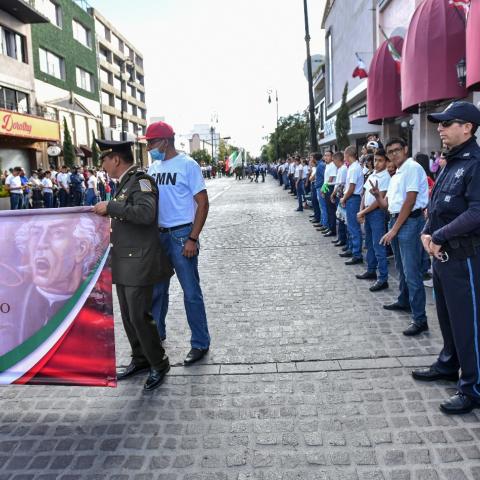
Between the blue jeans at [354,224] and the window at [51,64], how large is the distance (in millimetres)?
34543

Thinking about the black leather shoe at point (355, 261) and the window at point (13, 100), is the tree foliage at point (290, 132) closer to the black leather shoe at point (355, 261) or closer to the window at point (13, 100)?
the window at point (13, 100)

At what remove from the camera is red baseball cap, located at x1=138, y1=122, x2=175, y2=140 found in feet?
13.1

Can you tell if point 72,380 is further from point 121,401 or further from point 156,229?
point 156,229

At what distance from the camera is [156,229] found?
3.79 m

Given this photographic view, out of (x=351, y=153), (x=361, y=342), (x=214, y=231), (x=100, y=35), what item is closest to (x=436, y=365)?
(x=361, y=342)

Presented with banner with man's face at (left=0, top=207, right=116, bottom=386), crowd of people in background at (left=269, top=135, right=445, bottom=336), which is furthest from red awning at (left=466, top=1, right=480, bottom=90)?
banner with man's face at (left=0, top=207, right=116, bottom=386)

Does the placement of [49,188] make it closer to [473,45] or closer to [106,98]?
[473,45]

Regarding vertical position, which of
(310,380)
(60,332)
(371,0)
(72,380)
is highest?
(371,0)

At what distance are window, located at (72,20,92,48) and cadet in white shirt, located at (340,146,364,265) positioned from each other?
42537 mm

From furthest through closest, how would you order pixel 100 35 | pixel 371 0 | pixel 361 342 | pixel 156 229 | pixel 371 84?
pixel 100 35 < pixel 371 0 < pixel 371 84 < pixel 361 342 < pixel 156 229

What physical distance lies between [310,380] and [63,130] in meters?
37.8

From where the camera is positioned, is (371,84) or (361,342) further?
(371,84)

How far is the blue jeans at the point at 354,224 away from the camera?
7938 millimetres

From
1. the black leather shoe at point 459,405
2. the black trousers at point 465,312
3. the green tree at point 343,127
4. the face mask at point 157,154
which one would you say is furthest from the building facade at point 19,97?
the black leather shoe at point 459,405
